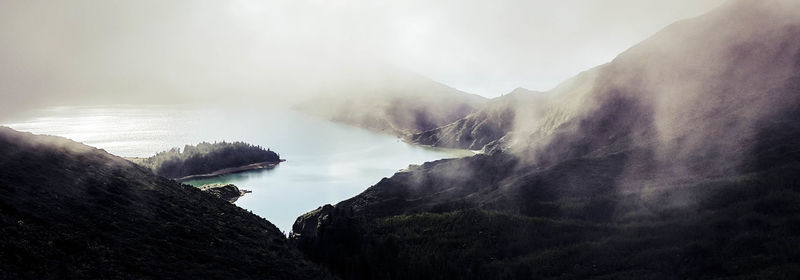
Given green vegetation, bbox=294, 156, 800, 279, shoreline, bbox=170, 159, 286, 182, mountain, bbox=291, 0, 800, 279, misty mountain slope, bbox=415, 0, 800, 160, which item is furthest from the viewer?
shoreline, bbox=170, 159, 286, 182

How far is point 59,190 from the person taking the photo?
25.8 meters

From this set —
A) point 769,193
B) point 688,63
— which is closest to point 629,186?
point 769,193

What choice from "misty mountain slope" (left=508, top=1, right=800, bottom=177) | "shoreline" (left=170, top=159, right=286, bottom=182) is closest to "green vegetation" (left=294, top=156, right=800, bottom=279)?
"misty mountain slope" (left=508, top=1, right=800, bottom=177)

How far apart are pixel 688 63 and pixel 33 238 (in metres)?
109

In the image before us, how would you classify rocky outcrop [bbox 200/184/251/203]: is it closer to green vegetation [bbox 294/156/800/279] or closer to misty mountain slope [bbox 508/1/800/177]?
misty mountain slope [bbox 508/1/800/177]

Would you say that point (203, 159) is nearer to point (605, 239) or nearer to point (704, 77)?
point (704, 77)

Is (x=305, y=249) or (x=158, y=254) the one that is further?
(x=305, y=249)

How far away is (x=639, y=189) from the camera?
57562mm

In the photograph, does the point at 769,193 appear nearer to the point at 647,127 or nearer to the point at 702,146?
the point at 702,146

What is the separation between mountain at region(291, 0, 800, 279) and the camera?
35.8m

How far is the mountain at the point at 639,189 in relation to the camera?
35.8m

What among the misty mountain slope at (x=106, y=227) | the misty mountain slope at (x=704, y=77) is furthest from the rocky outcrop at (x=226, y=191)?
the misty mountain slope at (x=106, y=227)

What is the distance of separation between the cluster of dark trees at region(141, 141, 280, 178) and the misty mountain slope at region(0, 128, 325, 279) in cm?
12303

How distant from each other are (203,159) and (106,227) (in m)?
151
